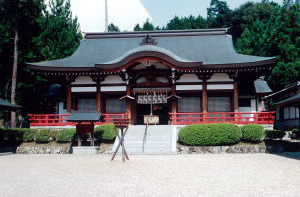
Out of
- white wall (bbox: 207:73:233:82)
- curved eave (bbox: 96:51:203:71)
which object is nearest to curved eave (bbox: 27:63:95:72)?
curved eave (bbox: 96:51:203:71)

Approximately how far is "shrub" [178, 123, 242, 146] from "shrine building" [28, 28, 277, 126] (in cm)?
230

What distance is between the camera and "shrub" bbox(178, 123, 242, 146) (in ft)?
50.4

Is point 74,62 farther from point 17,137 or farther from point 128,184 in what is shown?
point 128,184

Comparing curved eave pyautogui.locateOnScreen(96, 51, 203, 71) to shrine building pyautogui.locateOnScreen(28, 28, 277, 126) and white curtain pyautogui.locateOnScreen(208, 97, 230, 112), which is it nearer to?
shrine building pyautogui.locateOnScreen(28, 28, 277, 126)

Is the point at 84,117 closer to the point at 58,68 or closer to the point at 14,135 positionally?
the point at 14,135

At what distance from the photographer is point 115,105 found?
818 inches

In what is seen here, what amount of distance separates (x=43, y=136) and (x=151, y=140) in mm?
6083

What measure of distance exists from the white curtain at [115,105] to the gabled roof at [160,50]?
2.67 meters

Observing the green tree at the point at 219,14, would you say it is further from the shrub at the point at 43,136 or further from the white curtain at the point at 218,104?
the shrub at the point at 43,136

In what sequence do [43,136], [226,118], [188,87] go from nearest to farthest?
[43,136], [226,118], [188,87]

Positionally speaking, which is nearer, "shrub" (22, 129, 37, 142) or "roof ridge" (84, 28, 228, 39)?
"shrub" (22, 129, 37, 142)

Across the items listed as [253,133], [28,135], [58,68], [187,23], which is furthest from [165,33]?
[187,23]

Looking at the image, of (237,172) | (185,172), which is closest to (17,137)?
(185,172)

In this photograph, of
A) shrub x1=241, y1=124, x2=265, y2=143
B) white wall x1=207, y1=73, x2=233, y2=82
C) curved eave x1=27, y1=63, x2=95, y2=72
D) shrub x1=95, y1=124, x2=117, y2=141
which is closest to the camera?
shrub x1=241, y1=124, x2=265, y2=143
